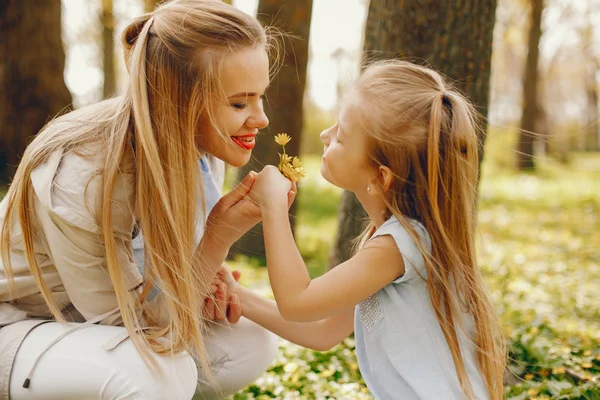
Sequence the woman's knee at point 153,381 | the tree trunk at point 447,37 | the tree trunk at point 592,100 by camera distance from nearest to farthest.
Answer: the woman's knee at point 153,381
the tree trunk at point 447,37
the tree trunk at point 592,100

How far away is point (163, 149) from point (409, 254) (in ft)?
2.61

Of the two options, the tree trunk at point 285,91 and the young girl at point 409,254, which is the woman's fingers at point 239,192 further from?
the tree trunk at point 285,91

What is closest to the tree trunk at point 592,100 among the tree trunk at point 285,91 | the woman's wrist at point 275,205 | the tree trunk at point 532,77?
the tree trunk at point 532,77

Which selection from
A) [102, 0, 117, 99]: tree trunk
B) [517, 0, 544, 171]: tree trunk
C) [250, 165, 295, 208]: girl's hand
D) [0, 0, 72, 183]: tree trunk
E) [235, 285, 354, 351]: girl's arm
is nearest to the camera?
[250, 165, 295, 208]: girl's hand

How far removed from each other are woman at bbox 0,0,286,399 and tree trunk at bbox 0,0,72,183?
4.81 metres

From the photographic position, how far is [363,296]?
1922 millimetres

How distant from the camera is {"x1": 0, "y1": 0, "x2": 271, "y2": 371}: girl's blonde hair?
1.97 m

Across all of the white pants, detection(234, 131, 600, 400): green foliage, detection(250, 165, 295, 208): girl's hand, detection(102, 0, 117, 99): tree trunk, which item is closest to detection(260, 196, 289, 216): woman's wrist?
detection(250, 165, 295, 208): girl's hand

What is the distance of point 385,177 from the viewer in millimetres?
1970

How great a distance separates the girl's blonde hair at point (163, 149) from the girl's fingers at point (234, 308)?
30 centimetres

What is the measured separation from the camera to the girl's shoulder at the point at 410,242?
74.3 inches

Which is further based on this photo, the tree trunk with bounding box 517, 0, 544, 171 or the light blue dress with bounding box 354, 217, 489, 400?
the tree trunk with bounding box 517, 0, 544, 171

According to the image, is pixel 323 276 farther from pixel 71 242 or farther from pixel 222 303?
pixel 71 242

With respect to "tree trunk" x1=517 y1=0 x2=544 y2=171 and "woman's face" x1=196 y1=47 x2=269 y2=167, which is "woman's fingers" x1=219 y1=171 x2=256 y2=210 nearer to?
"woman's face" x1=196 y1=47 x2=269 y2=167
